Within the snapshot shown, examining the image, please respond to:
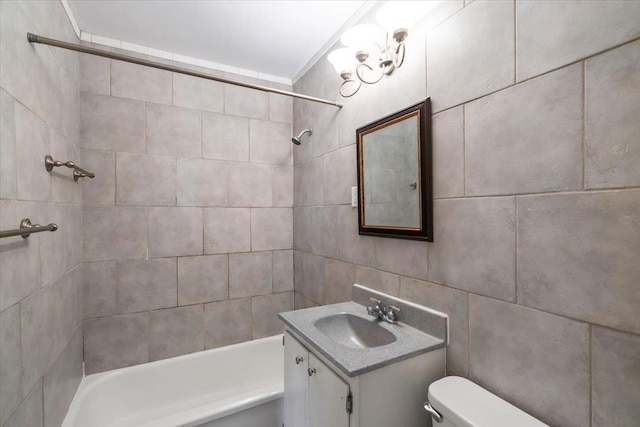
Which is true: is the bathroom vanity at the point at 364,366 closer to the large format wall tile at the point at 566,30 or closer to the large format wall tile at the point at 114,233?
the large format wall tile at the point at 566,30

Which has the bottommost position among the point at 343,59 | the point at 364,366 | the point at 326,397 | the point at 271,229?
the point at 326,397

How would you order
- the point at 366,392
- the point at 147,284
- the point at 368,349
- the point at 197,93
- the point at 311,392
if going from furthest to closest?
1. the point at 197,93
2. the point at 147,284
3. the point at 311,392
4. the point at 368,349
5. the point at 366,392

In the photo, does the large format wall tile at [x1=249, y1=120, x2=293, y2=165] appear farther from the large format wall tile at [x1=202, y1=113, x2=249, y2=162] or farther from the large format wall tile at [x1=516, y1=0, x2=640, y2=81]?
the large format wall tile at [x1=516, y1=0, x2=640, y2=81]

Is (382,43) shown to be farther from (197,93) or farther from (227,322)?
(227,322)

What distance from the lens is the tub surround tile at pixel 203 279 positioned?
2135mm

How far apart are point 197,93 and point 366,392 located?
224 centimetres

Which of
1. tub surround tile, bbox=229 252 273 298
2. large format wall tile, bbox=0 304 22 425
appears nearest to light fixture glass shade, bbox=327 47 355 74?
tub surround tile, bbox=229 252 273 298

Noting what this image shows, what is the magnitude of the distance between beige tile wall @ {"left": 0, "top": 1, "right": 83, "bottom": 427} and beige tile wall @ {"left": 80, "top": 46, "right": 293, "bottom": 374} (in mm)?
207

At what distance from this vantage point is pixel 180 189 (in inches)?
83.5

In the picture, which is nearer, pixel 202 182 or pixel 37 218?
pixel 37 218

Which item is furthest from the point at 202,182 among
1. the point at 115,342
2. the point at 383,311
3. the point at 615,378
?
the point at 615,378

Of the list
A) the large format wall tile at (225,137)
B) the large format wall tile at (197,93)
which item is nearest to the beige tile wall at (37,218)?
the large format wall tile at (197,93)

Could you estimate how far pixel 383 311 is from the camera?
57.4 inches

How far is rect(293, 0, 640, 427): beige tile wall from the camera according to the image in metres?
0.74
